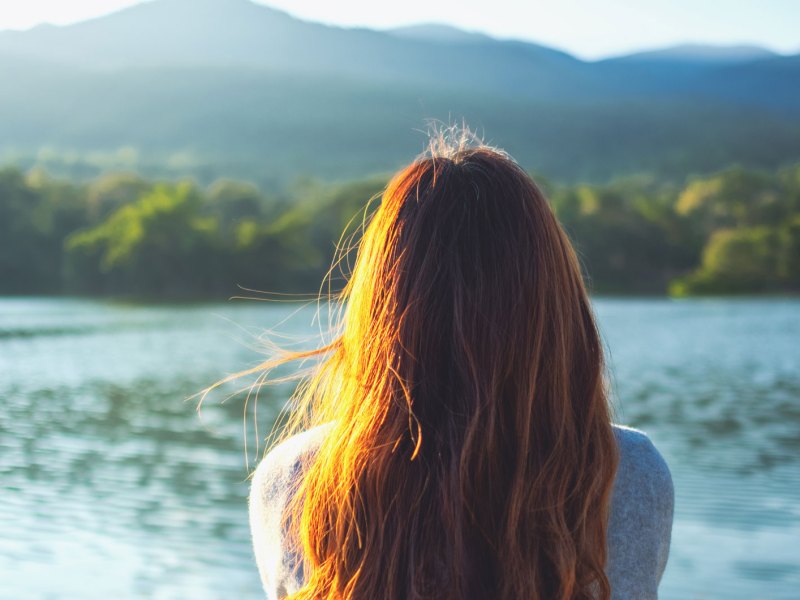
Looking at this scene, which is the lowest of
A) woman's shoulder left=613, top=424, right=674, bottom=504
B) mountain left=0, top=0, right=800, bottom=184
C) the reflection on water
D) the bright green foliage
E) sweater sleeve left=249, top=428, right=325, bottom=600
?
the bright green foliage

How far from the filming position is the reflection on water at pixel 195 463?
6367mm

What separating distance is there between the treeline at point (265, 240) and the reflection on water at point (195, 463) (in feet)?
88.1

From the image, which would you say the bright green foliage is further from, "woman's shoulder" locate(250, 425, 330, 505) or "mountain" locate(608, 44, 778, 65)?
"mountain" locate(608, 44, 778, 65)

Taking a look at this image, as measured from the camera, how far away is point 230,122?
10862 cm

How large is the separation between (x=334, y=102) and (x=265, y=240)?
2378 inches

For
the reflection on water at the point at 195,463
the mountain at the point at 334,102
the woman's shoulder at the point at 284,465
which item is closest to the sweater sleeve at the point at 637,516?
the woman's shoulder at the point at 284,465

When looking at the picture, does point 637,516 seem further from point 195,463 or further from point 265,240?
point 265,240

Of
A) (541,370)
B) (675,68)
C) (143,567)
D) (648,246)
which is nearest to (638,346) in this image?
(143,567)

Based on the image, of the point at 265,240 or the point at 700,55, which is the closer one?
the point at 265,240

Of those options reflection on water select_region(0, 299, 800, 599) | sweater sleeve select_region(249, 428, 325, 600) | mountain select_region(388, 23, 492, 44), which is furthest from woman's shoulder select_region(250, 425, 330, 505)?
mountain select_region(388, 23, 492, 44)

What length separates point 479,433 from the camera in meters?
0.97

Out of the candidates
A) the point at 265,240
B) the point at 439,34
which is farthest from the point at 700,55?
the point at 265,240

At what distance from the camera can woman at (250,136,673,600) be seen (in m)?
0.98

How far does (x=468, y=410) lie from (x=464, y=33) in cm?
17492
